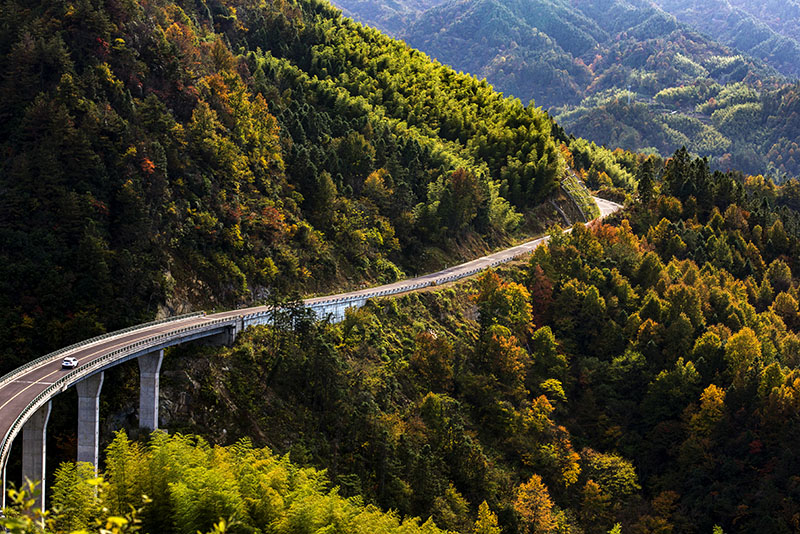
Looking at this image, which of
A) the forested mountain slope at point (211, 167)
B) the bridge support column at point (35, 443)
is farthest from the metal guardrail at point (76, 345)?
the bridge support column at point (35, 443)

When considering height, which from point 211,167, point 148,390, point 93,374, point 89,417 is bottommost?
point 89,417

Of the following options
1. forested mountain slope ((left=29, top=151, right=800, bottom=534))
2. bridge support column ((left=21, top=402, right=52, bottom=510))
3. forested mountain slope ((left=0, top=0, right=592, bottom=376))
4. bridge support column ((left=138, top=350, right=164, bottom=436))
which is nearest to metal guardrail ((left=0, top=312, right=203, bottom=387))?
forested mountain slope ((left=0, top=0, right=592, bottom=376))

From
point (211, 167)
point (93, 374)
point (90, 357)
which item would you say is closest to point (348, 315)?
point (211, 167)

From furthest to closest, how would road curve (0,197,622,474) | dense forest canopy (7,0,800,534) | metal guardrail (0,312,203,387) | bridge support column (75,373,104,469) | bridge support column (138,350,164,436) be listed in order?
dense forest canopy (7,0,800,534)
bridge support column (138,350,164,436)
bridge support column (75,373,104,469)
metal guardrail (0,312,203,387)
road curve (0,197,622,474)

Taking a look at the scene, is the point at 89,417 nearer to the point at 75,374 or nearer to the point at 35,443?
the point at 75,374

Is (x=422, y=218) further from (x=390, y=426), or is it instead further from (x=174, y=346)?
(x=174, y=346)

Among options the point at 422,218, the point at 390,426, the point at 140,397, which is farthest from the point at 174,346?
the point at 422,218

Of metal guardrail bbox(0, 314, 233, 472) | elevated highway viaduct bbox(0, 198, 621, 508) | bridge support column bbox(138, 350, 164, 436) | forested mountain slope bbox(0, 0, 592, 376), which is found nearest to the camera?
metal guardrail bbox(0, 314, 233, 472)

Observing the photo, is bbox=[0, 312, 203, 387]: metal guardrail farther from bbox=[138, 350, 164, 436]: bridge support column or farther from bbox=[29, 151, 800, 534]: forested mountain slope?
bbox=[29, 151, 800, 534]: forested mountain slope
